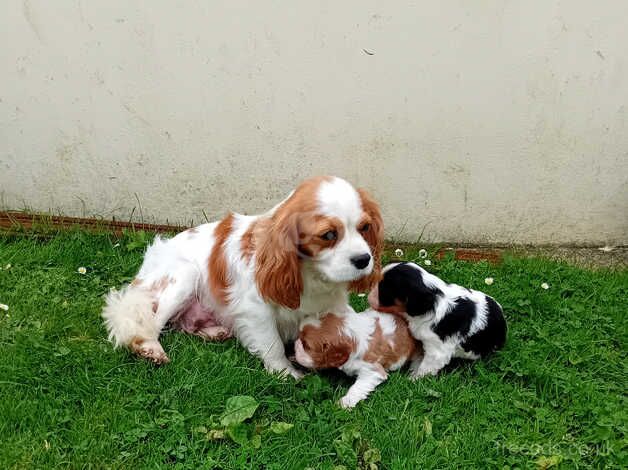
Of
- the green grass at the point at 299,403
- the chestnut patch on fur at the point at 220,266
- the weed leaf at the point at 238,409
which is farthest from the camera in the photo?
the chestnut patch on fur at the point at 220,266

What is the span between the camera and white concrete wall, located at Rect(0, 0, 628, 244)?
4.39 meters

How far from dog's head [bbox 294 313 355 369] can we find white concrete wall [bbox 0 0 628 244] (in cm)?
163

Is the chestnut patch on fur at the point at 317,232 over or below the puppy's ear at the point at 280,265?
over

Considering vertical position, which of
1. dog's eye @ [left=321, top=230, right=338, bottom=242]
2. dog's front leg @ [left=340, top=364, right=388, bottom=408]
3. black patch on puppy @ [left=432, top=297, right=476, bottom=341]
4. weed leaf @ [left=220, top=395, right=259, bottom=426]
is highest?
dog's eye @ [left=321, top=230, right=338, bottom=242]

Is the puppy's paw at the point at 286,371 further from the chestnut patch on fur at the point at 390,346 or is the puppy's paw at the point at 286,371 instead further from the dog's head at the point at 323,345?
the chestnut patch on fur at the point at 390,346

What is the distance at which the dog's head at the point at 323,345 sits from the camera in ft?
11.1

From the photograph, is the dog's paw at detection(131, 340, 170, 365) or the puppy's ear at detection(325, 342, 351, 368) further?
the dog's paw at detection(131, 340, 170, 365)

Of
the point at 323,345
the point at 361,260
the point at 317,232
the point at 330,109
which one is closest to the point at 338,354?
the point at 323,345

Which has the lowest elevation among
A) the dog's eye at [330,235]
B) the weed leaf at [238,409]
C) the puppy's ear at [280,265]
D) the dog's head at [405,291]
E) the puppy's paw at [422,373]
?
the puppy's paw at [422,373]

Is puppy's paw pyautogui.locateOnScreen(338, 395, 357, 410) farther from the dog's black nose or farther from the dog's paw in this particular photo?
the dog's paw

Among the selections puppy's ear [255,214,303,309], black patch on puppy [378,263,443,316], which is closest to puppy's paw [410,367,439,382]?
black patch on puppy [378,263,443,316]

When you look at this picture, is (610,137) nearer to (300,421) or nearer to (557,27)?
(557,27)

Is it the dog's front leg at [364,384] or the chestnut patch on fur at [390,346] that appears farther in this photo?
the chestnut patch on fur at [390,346]

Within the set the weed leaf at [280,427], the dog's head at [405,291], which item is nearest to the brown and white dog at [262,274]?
the dog's head at [405,291]
